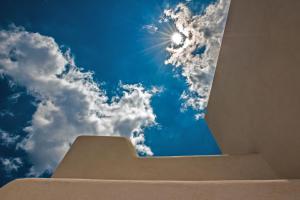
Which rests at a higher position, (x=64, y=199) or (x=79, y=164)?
(x=79, y=164)

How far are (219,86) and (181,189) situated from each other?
4.18 m

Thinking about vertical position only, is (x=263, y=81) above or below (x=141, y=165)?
above

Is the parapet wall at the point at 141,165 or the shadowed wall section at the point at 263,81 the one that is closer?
the shadowed wall section at the point at 263,81

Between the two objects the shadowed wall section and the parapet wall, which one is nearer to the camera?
the shadowed wall section

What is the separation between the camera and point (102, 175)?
354cm

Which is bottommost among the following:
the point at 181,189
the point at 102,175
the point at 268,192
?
the point at 268,192

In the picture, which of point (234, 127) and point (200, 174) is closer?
point (200, 174)

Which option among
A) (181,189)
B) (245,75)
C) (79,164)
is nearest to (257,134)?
→ (245,75)

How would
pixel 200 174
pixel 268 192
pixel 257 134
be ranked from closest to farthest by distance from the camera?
pixel 268 192
pixel 200 174
pixel 257 134

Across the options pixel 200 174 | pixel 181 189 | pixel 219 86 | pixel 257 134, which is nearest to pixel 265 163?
pixel 257 134

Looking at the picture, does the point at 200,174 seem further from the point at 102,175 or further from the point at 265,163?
the point at 102,175

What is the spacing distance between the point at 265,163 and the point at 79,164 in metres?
3.02

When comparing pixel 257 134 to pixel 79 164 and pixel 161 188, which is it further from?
pixel 79 164

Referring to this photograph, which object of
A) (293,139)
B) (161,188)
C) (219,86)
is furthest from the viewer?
(219,86)
